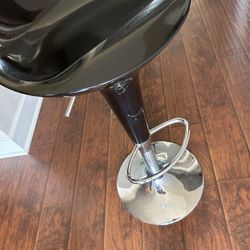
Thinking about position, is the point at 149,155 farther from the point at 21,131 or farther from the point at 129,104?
the point at 21,131

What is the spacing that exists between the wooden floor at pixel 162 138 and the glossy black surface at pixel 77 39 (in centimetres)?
71

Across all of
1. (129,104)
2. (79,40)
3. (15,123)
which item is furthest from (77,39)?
(15,123)

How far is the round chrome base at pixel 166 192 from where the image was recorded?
1.08 metres

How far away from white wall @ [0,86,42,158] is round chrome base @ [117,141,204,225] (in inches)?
21.6

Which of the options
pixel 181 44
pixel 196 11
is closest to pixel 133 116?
pixel 181 44

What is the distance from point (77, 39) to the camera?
0.57 m

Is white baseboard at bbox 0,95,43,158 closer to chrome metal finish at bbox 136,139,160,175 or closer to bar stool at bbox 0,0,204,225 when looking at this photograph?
chrome metal finish at bbox 136,139,160,175

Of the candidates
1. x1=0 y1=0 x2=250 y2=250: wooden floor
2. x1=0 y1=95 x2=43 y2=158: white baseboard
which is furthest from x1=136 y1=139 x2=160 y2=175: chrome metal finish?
x1=0 y1=95 x2=43 y2=158: white baseboard

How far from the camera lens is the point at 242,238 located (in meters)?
0.98

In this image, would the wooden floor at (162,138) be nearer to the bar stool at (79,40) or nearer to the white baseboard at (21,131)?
the white baseboard at (21,131)

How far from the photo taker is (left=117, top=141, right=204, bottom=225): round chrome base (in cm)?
108

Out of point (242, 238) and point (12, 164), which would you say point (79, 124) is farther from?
point (242, 238)

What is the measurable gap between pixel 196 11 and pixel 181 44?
13.1 inches

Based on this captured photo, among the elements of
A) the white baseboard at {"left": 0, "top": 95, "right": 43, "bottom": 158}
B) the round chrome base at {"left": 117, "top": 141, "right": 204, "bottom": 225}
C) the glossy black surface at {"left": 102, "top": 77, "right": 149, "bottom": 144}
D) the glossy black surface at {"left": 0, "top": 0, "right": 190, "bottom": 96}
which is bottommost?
the round chrome base at {"left": 117, "top": 141, "right": 204, "bottom": 225}
